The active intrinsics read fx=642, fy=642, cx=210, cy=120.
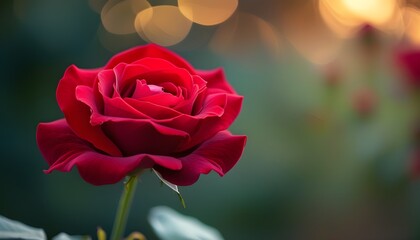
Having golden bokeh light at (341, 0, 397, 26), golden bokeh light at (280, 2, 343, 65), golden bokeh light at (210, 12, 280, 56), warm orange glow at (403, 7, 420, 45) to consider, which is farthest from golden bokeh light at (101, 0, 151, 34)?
warm orange glow at (403, 7, 420, 45)

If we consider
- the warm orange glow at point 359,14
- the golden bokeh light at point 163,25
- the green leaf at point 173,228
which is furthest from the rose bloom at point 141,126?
the golden bokeh light at point 163,25

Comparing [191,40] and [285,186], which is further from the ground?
[191,40]

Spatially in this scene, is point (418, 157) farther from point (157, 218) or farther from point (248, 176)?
point (157, 218)

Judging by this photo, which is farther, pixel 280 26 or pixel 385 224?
pixel 280 26

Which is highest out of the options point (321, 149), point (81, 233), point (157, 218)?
point (321, 149)

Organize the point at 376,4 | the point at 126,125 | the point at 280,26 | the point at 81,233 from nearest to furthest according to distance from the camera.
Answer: the point at 126,125 → the point at 81,233 → the point at 376,4 → the point at 280,26

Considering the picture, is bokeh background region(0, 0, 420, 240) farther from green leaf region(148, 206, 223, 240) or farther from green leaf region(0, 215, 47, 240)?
green leaf region(0, 215, 47, 240)

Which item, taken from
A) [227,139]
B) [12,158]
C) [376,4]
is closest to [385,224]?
[376,4]
